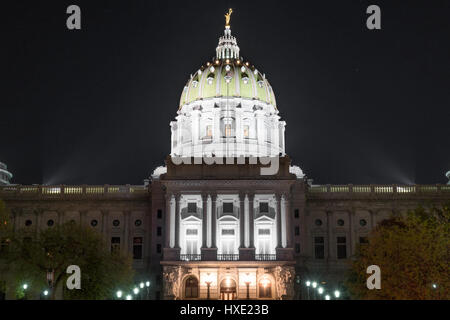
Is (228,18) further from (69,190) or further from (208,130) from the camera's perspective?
(69,190)

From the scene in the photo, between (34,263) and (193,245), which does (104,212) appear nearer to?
(193,245)

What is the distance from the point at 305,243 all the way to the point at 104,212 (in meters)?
27.2

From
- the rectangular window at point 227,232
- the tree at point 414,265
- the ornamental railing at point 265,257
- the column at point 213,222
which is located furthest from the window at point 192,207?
the tree at point 414,265

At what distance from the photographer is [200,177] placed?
293 ft

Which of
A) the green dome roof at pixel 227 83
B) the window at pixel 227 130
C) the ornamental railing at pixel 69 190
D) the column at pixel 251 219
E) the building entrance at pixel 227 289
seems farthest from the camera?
the green dome roof at pixel 227 83

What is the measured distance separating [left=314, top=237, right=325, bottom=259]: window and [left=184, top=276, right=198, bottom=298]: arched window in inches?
743

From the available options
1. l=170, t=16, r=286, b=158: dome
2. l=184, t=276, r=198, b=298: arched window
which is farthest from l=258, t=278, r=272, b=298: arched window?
l=170, t=16, r=286, b=158: dome

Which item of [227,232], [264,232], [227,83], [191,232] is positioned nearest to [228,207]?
[227,232]

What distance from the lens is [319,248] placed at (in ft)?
317

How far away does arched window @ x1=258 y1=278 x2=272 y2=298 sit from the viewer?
84.7 meters

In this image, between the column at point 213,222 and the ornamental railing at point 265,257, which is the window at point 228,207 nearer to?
the column at point 213,222

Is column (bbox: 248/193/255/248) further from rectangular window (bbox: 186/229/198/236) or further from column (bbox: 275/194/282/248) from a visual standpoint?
rectangular window (bbox: 186/229/198/236)

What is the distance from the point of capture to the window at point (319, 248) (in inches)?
3787
